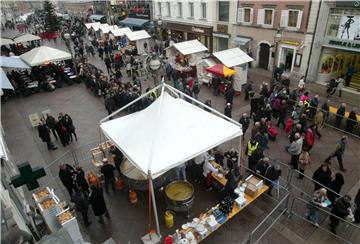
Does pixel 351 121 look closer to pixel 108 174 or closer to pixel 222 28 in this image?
pixel 108 174

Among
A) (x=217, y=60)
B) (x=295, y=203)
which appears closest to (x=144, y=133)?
(x=295, y=203)

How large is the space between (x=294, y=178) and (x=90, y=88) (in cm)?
1484

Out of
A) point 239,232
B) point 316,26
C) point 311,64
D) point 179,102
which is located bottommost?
point 239,232

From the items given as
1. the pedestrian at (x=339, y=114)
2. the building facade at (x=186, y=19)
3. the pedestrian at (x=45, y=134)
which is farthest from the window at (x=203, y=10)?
the pedestrian at (x=45, y=134)

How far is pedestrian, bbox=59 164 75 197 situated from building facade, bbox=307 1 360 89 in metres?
17.4

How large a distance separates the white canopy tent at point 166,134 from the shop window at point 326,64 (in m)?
13.3

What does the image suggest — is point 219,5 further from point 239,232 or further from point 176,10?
point 239,232

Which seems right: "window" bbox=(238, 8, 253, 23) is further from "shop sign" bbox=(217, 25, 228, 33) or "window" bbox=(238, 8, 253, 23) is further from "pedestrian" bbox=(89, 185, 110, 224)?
"pedestrian" bbox=(89, 185, 110, 224)

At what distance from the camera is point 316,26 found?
17766 millimetres

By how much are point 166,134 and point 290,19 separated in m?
16.3

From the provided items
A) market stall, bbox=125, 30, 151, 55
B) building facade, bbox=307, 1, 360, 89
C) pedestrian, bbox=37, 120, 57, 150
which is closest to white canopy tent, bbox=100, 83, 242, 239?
pedestrian, bbox=37, 120, 57, 150

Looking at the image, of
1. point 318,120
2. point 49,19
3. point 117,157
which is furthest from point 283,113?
point 49,19

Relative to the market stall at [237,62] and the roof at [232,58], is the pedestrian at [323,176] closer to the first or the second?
the roof at [232,58]

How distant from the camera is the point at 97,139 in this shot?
13.0 meters
